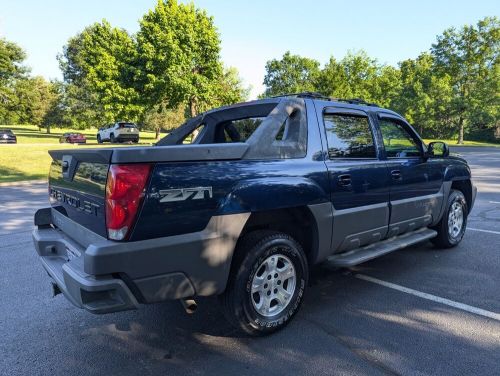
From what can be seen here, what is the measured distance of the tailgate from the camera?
2.58 meters

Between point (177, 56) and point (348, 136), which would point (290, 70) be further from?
point (348, 136)

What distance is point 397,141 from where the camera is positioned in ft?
15.1

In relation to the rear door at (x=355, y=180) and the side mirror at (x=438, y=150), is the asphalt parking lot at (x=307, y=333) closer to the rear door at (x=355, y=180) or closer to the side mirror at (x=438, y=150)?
the rear door at (x=355, y=180)

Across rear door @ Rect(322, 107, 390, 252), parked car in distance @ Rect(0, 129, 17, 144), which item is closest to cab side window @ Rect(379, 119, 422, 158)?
rear door @ Rect(322, 107, 390, 252)

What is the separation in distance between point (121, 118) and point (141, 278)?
26538 mm

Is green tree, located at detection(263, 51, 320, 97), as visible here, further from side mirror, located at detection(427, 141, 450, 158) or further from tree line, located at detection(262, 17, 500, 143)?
side mirror, located at detection(427, 141, 450, 158)

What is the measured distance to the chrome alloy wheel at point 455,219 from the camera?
540cm

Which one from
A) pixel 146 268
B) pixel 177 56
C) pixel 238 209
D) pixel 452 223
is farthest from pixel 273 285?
pixel 177 56

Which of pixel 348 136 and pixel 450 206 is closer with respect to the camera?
pixel 348 136

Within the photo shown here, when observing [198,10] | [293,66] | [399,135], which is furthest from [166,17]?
[293,66]

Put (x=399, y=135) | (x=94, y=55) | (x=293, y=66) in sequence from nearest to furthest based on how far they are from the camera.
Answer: (x=399, y=135) < (x=94, y=55) < (x=293, y=66)

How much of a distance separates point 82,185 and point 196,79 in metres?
24.1

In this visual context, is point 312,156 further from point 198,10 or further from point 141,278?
point 198,10

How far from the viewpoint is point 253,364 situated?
2.72 meters
